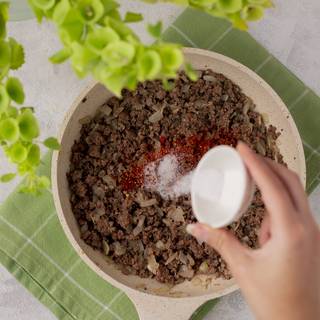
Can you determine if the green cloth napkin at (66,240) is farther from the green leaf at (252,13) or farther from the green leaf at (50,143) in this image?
the green leaf at (252,13)

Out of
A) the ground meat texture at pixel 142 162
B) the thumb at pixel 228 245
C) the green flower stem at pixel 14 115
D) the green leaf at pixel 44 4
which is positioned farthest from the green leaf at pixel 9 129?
the ground meat texture at pixel 142 162

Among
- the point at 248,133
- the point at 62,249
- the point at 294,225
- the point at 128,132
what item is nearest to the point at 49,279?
the point at 62,249

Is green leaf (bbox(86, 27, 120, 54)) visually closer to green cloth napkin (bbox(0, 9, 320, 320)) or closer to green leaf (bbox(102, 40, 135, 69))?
green leaf (bbox(102, 40, 135, 69))

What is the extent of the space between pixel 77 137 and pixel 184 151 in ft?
0.54

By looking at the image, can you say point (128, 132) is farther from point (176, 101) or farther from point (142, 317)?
point (142, 317)

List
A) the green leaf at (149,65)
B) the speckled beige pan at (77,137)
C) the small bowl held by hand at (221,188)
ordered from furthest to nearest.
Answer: the speckled beige pan at (77,137), the small bowl held by hand at (221,188), the green leaf at (149,65)

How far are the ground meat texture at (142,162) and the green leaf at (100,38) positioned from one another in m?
0.42

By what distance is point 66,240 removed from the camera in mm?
996

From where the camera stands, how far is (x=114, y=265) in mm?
954

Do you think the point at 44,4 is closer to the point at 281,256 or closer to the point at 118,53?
the point at 118,53

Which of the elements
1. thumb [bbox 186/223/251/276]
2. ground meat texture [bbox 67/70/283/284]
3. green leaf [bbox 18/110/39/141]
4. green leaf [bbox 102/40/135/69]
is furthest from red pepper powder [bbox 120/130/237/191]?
green leaf [bbox 102/40/135/69]

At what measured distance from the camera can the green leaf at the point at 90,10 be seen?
1.77 feet

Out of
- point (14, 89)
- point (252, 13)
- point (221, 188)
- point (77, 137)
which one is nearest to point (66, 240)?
point (77, 137)

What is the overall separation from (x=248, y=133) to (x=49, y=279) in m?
0.39
